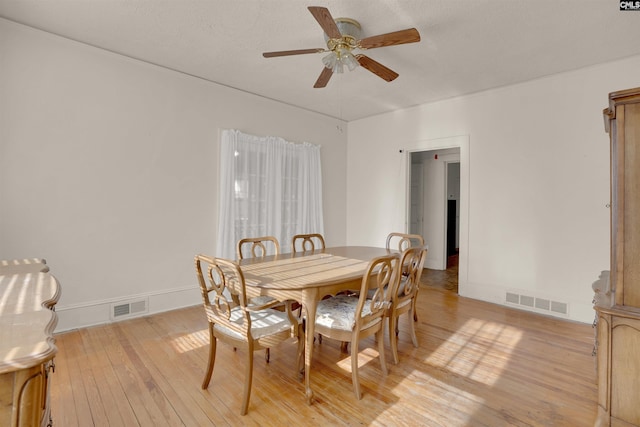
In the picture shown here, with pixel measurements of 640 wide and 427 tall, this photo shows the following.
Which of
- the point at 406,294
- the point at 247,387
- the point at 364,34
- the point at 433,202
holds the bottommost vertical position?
the point at 247,387

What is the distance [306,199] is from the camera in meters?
4.98

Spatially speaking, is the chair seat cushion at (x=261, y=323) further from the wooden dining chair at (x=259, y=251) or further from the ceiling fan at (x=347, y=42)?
the ceiling fan at (x=347, y=42)

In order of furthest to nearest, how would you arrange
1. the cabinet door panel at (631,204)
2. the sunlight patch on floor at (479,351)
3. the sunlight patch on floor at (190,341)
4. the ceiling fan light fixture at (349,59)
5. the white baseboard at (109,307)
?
the white baseboard at (109,307) < the sunlight patch on floor at (190,341) < the ceiling fan light fixture at (349,59) < the sunlight patch on floor at (479,351) < the cabinet door panel at (631,204)

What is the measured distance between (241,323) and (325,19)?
205cm

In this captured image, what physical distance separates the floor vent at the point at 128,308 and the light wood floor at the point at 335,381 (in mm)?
142

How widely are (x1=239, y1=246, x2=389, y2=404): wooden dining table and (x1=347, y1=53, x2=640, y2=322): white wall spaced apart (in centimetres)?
219

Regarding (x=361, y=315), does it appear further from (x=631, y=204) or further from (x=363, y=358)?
(x=631, y=204)

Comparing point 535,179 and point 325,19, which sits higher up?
point 325,19

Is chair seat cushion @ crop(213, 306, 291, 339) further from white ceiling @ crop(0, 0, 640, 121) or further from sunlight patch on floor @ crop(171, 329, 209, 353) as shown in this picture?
white ceiling @ crop(0, 0, 640, 121)

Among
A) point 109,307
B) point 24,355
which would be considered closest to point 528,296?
point 24,355

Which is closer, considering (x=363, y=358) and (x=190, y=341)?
(x=363, y=358)

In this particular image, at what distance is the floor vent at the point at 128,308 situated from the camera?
3197 millimetres

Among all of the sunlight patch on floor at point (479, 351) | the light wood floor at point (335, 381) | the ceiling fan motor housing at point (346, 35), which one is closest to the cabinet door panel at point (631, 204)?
the light wood floor at point (335, 381)

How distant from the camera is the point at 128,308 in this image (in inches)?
129
